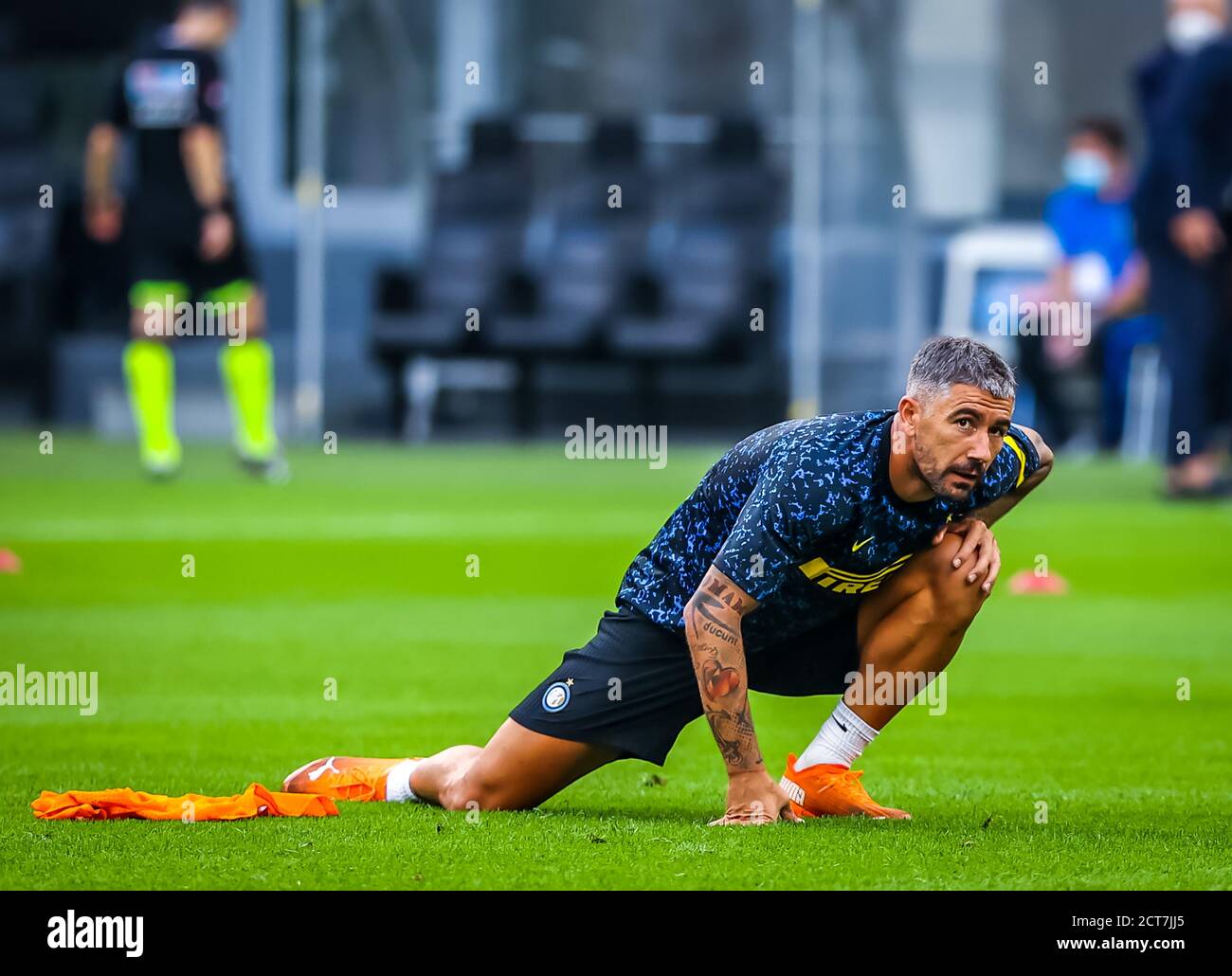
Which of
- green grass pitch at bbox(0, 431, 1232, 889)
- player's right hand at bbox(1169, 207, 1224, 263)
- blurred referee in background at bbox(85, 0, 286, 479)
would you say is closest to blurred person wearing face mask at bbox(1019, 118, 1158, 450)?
green grass pitch at bbox(0, 431, 1232, 889)

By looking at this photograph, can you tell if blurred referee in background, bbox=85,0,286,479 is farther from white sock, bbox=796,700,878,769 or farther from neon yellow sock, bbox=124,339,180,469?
white sock, bbox=796,700,878,769

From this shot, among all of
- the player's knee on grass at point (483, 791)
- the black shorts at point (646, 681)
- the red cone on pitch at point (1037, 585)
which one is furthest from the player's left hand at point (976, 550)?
the red cone on pitch at point (1037, 585)

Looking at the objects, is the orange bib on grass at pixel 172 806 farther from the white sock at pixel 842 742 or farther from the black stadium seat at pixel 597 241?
the black stadium seat at pixel 597 241

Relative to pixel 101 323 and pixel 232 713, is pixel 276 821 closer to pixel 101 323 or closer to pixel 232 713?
pixel 232 713

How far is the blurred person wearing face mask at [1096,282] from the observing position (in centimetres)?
1636

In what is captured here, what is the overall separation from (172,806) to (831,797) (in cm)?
145

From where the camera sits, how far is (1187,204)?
13.0 meters

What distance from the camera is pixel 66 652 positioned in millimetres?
7754

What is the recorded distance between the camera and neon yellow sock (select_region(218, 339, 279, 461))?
13.8m

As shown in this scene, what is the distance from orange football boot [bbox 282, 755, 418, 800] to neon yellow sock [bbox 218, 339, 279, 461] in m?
8.36
